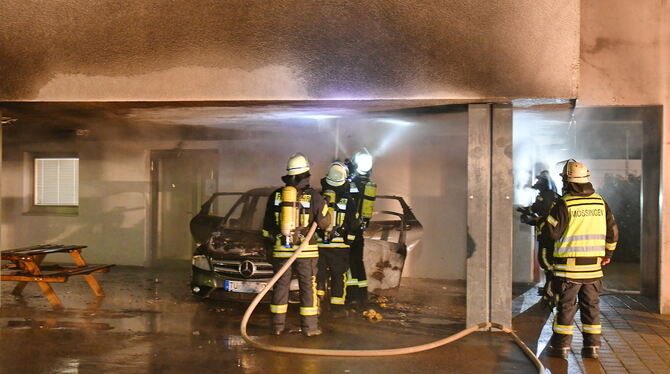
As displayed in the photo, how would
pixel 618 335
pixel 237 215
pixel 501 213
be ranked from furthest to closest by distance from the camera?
pixel 237 215, pixel 618 335, pixel 501 213

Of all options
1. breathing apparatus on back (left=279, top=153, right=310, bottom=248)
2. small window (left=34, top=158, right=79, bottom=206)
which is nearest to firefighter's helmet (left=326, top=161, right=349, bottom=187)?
breathing apparatus on back (left=279, top=153, right=310, bottom=248)

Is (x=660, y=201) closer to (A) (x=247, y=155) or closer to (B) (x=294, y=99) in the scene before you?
(B) (x=294, y=99)

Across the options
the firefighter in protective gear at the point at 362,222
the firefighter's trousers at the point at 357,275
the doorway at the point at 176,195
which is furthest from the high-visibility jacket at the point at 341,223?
the doorway at the point at 176,195

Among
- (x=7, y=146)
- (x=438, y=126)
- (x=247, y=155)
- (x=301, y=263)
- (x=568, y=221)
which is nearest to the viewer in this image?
(x=568, y=221)

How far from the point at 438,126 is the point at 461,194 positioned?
4.36ft

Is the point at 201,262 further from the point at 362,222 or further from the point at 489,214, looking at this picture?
the point at 489,214

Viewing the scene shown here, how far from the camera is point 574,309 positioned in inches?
262

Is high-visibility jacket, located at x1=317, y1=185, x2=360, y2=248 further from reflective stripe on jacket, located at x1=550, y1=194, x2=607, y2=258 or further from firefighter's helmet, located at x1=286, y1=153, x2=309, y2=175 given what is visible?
reflective stripe on jacket, located at x1=550, y1=194, x2=607, y2=258

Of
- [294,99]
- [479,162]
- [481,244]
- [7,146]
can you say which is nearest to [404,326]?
[481,244]

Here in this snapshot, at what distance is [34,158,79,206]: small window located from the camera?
13664mm

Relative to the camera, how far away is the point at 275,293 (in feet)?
24.3

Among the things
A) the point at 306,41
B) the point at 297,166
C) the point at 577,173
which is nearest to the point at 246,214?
the point at 297,166

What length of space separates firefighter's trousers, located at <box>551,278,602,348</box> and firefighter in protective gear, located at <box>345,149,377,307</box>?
292 centimetres

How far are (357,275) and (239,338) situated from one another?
2199 mm
